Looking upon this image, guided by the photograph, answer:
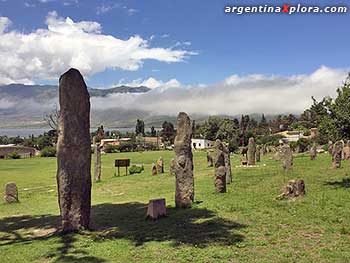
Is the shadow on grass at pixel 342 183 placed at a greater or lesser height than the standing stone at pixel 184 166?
lesser

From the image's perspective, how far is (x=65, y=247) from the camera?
40.1 ft

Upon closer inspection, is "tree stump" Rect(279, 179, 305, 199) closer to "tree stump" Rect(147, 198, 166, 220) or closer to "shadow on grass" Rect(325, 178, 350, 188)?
"shadow on grass" Rect(325, 178, 350, 188)

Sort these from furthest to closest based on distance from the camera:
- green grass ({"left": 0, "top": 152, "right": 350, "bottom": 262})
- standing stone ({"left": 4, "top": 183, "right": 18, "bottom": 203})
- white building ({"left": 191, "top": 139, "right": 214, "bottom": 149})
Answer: white building ({"left": 191, "top": 139, "right": 214, "bottom": 149}), standing stone ({"left": 4, "top": 183, "right": 18, "bottom": 203}), green grass ({"left": 0, "top": 152, "right": 350, "bottom": 262})

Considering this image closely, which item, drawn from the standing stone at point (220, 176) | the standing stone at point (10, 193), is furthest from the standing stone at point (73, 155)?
the standing stone at point (10, 193)

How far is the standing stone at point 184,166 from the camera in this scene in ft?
57.5

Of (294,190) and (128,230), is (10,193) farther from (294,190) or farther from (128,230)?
(294,190)

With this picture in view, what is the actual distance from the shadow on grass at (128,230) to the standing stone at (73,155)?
2.28ft

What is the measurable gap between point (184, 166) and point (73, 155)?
5.50 m

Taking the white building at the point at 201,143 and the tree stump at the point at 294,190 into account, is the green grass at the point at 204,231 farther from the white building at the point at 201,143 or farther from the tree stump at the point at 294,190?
the white building at the point at 201,143

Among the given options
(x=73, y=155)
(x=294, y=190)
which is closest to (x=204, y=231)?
(x=73, y=155)

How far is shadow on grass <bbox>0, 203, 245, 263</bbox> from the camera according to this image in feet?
39.4

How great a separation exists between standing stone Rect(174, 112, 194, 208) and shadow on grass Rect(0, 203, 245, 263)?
0.70 metres

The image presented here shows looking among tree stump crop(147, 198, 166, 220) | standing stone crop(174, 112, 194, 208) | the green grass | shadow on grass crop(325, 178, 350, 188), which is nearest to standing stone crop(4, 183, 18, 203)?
the green grass

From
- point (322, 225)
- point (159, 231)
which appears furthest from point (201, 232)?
point (322, 225)
